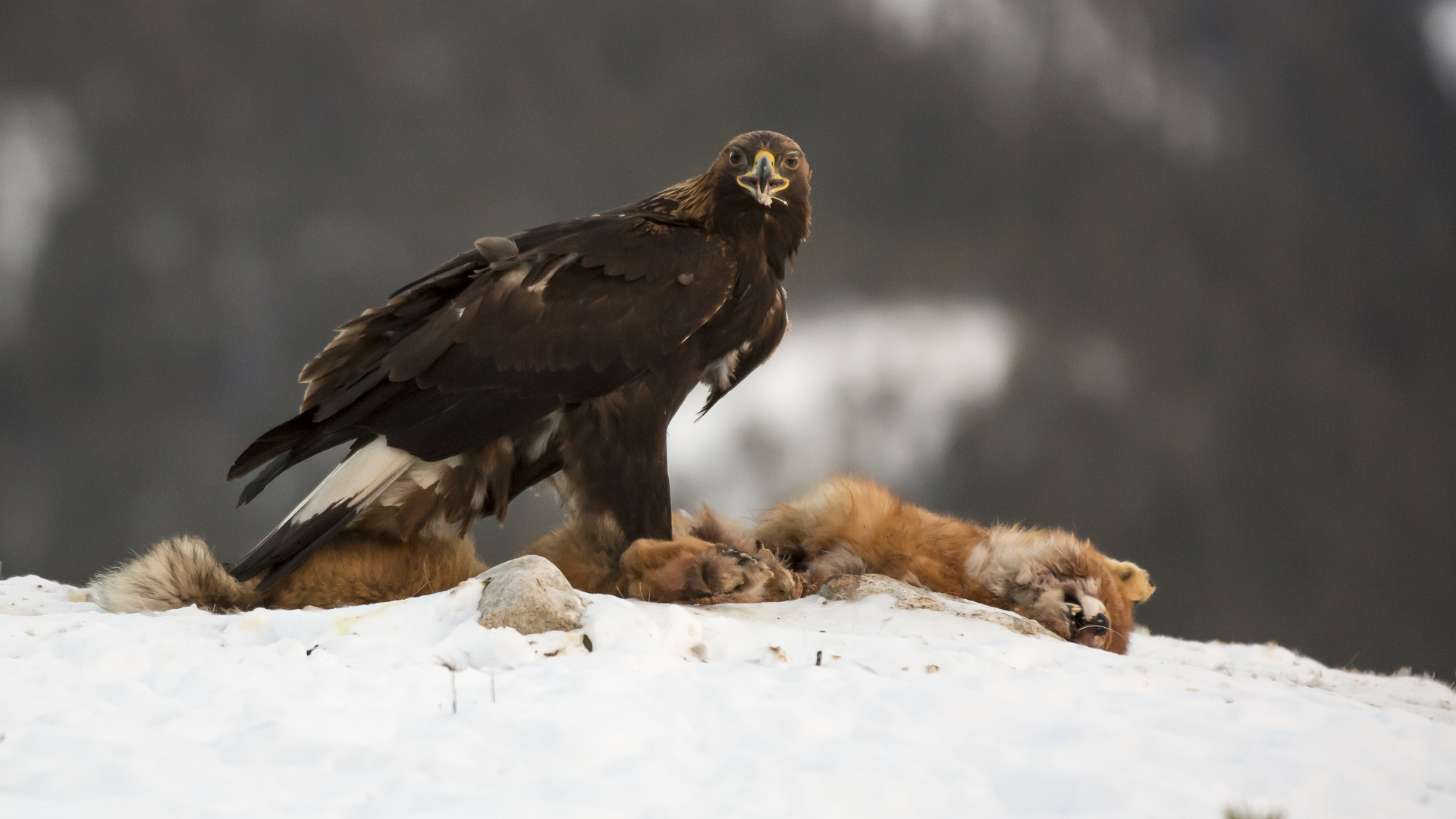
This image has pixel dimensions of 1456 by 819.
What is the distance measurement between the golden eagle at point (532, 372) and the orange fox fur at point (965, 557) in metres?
0.55

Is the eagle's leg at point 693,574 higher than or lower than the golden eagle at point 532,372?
lower

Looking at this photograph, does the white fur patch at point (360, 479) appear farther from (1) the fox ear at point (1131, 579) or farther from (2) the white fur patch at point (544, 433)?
(1) the fox ear at point (1131, 579)

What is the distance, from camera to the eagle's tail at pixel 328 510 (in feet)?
11.5

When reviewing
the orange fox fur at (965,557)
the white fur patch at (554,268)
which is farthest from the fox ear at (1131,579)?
the white fur patch at (554,268)

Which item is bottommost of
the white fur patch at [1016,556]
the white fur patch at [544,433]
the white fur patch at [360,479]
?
the white fur patch at [1016,556]

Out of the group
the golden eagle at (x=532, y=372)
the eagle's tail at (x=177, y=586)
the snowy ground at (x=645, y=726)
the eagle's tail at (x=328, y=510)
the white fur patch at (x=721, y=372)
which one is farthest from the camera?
the white fur patch at (x=721, y=372)

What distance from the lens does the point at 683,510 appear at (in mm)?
4160

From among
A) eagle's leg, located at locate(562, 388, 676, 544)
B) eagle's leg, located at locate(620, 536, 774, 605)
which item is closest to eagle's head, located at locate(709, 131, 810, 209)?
eagle's leg, located at locate(562, 388, 676, 544)

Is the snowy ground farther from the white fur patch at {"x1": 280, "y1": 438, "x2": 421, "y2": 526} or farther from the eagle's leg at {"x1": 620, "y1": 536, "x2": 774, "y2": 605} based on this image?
the white fur patch at {"x1": 280, "y1": 438, "x2": 421, "y2": 526}

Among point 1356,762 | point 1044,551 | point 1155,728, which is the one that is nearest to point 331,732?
point 1155,728

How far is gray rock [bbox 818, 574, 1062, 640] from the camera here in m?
3.27

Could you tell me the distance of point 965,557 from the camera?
3.74 metres

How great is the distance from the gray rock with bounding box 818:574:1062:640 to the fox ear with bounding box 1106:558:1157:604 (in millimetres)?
507

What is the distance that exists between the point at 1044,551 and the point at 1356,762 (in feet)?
5.08
